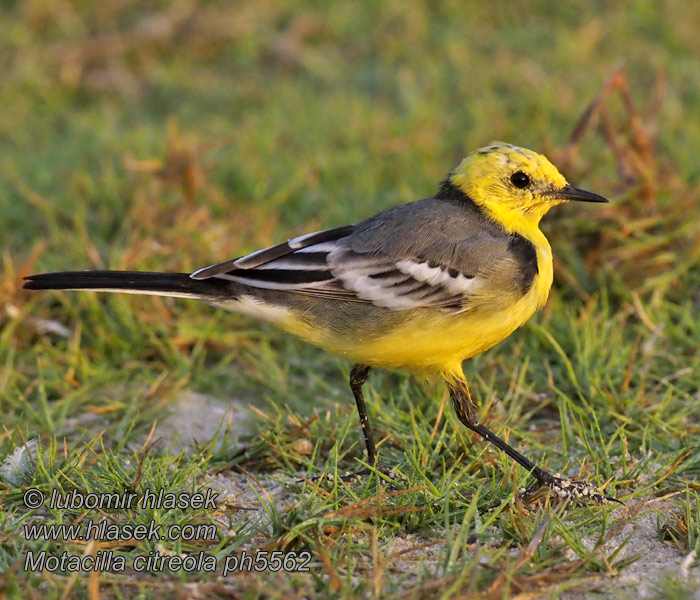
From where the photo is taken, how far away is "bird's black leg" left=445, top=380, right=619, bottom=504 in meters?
3.71

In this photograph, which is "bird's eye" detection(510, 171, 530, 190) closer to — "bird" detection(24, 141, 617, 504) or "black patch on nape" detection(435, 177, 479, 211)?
"bird" detection(24, 141, 617, 504)

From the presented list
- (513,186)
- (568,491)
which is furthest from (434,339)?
(513,186)

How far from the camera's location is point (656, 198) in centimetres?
594

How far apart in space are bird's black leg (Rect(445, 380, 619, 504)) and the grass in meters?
0.07

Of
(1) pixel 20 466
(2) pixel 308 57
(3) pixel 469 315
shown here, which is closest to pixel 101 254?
(1) pixel 20 466

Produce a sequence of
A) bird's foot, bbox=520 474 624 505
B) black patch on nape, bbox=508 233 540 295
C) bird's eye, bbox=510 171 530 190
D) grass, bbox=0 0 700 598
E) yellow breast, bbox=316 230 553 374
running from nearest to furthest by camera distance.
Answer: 1. grass, bbox=0 0 700 598
2. bird's foot, bbox=520 474 624 505
3. yellow breast, bbox=316 230 553 374
4. black patch on nape, bbox=508 233 540 295
5. bird's eye, bbox=510 171 530 190

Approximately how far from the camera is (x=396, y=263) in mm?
4125

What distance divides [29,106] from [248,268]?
5.71m

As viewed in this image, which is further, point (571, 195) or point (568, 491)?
point (571, 195)

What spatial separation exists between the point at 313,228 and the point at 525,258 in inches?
101

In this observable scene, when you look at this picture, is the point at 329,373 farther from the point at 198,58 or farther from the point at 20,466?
the point at 198,58

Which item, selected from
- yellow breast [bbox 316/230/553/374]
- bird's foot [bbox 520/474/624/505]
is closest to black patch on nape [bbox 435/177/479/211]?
yellow breast [bbox 316/230/553/374]

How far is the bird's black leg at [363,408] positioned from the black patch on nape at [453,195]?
934mm

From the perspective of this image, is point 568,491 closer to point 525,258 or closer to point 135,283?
point 525,258
